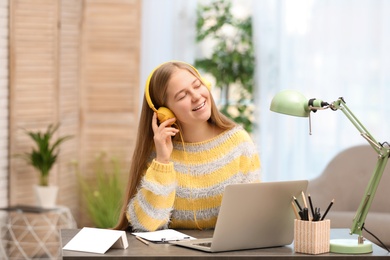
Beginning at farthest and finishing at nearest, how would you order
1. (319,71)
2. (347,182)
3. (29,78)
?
(319,71)
(29,78)
(347,182)

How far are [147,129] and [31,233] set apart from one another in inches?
100

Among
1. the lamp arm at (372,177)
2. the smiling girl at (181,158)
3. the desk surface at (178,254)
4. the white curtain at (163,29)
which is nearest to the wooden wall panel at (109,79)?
the white curtain at (163,29)

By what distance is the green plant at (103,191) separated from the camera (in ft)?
17.9

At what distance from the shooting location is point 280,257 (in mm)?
2391

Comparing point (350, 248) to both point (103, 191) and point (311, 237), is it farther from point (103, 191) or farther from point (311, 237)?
point (103, 191)

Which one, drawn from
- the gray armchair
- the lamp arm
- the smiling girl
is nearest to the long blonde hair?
the smiling girl

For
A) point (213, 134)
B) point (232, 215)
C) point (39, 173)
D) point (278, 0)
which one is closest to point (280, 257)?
point (232, 215)

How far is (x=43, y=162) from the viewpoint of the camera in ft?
16.7

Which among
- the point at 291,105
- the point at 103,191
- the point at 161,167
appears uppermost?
the point at 291,105

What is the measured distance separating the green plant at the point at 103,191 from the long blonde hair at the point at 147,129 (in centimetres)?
247

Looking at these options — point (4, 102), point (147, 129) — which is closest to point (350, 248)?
point (147, 129)

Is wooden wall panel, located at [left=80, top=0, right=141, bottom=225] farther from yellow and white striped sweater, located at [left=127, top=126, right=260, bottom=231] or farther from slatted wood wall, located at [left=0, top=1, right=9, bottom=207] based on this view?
yellow and white striped sweater, located at [left=127, top=126, right=260, bottom=231]

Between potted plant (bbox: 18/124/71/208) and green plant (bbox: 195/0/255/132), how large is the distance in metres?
1.31

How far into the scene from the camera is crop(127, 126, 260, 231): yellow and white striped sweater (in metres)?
2.78
